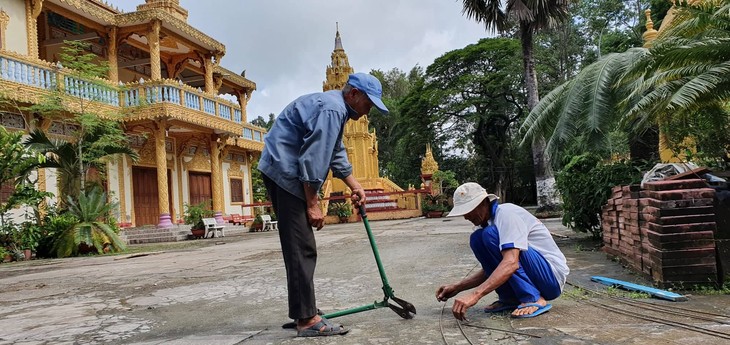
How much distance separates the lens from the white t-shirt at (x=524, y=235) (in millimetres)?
2668

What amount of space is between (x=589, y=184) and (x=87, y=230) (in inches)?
348

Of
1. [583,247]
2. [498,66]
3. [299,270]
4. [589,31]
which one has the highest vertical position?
[589,31]

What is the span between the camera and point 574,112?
8.47 metres

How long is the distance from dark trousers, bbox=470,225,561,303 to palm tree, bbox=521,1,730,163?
2.83 meters

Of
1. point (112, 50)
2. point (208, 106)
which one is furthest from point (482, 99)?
point (112, 50)

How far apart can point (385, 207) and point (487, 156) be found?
11095 millimetres

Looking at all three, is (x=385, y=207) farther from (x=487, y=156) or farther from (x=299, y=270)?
(x=299, y=270)

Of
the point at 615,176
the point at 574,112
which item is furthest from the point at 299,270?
the point at 574,112

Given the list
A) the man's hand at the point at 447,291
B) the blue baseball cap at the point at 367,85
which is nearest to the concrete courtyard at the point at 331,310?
the man's hand at the point at 447,291

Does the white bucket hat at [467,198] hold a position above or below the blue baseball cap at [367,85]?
below

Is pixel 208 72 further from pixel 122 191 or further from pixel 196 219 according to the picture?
pixel 196 219

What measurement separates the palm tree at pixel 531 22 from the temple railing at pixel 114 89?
27.2 feet

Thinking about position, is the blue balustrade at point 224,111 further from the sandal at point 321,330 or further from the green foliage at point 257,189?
the sandal at point 321,330

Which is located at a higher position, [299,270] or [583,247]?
[299,270]
